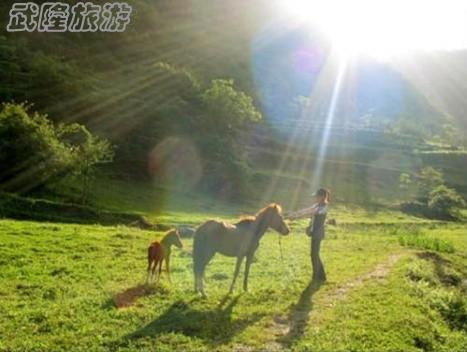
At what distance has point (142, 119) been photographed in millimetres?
98312

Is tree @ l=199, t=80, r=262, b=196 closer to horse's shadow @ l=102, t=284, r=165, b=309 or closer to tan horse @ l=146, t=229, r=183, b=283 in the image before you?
tan horse @ l=146, t=229, r=183, b=283

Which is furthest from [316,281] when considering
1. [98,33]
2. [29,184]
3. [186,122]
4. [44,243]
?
[98,33]

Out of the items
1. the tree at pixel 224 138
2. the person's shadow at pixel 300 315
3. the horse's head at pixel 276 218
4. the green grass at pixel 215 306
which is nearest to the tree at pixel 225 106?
the tree at pixel 224 138

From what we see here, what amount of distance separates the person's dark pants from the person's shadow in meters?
0.82

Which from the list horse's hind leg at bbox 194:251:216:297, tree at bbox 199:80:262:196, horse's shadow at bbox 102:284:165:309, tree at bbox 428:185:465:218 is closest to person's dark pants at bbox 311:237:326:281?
horse's hind leg at bbox 194:251:216:297

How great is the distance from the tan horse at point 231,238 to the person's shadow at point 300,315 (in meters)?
2.23

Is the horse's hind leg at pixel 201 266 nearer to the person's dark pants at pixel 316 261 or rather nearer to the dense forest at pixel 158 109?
the person's dark pants at pixel 316 261

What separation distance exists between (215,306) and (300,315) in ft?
8.90

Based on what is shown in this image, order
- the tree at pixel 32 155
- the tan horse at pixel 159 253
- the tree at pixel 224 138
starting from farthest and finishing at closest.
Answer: the tree at pixel 224 138, the tree at pixel 32 155, the tan horse at pixel 159 253

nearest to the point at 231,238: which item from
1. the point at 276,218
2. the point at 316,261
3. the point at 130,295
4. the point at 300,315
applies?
the point at 276,218

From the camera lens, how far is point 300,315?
51.6ft

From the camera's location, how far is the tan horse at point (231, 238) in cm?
1730

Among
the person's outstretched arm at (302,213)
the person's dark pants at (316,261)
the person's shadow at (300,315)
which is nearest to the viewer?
the person's shadow at (300,315)

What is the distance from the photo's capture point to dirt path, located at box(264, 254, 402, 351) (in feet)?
43.9
